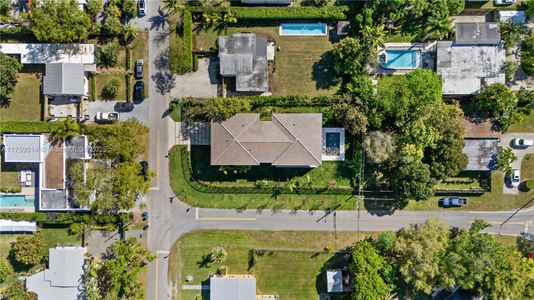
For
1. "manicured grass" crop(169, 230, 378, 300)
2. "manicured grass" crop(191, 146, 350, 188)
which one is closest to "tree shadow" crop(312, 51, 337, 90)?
"manicured grass" crop(191, 146, 350, 188)

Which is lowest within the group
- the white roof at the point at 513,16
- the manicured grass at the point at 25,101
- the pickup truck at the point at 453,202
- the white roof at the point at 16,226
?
the white roof at the point at 16,226

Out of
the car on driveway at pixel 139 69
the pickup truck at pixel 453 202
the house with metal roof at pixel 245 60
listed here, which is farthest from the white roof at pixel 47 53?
the pickup truck at pixel 453 202

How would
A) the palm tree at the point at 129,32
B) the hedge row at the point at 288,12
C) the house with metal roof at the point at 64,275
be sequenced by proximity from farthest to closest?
the palm tree at the point at 129,32 → the hedge row at the point at 288,12 → the house with metal roof at the point at 64,275

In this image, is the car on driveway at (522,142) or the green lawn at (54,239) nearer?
the car on driveway at (522,142)

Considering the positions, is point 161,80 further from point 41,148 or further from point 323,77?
point 323,77

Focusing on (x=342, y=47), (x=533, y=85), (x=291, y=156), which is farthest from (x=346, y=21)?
(x=533, y=85)

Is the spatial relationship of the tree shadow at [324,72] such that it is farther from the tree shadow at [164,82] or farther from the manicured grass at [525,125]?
the manicured grass at [525,125]

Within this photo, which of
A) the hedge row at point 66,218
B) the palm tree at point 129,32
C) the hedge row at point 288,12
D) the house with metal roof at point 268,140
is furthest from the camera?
the hedge row at point 66,218
